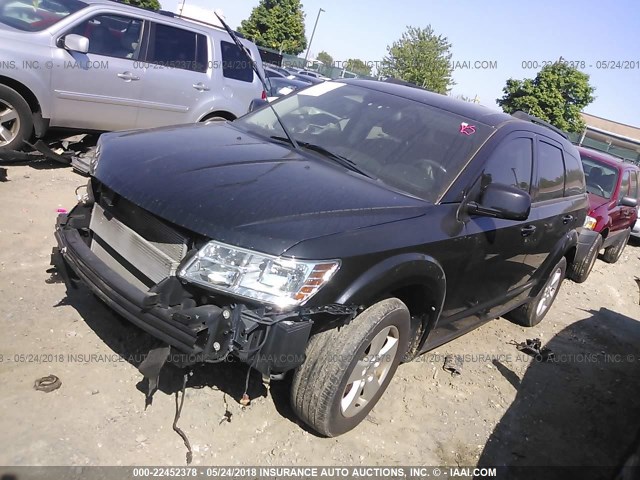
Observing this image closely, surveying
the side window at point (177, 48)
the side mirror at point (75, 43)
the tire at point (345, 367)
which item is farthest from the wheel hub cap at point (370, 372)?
the side window at point (177, 48)

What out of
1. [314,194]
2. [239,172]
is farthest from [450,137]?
[239,172]

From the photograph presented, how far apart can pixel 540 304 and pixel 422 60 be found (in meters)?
31.1

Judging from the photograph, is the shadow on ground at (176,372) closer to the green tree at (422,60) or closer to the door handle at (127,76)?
the door handle at (127,76)

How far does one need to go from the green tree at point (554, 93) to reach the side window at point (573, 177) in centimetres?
2451

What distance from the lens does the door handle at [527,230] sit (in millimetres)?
3943

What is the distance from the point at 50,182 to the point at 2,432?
157 inches

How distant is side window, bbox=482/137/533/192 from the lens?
3479 mm

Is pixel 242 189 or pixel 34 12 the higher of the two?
pixel 34 12

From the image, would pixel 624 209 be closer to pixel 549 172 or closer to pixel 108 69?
pixel 549 172

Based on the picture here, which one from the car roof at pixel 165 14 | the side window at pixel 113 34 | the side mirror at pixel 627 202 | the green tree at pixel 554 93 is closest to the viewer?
the side window at pixel 113 34

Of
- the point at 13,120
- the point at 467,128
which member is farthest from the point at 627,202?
the point at 13,120

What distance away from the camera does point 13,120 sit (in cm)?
584

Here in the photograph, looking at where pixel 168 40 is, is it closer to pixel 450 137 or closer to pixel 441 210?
pixel 450 137

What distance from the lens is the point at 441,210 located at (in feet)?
10.0
